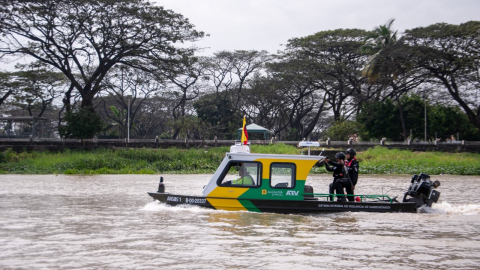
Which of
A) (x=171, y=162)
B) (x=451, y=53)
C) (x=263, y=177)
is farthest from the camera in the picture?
(x=451, y=53)

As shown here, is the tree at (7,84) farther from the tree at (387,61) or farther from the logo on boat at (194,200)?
the logo on boat at (194,200)

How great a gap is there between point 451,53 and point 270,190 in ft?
107

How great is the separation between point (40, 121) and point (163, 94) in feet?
50.0

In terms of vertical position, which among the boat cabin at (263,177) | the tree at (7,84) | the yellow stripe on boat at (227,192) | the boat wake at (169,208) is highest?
the tree at (7,84)

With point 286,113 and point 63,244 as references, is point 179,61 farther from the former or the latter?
point 63,244

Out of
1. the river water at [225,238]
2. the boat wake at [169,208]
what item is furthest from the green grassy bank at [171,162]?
the boat wake at [169,208]

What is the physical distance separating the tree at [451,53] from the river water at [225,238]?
28.9 metres

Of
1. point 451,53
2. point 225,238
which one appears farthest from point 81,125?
point 225,238

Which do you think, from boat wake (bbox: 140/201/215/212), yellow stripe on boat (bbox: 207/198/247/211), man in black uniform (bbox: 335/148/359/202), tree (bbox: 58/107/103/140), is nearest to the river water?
boat wake (bbox: 140/201/215/212)

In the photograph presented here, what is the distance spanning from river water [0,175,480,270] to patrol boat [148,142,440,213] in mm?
206

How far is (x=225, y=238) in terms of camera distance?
32.0ft

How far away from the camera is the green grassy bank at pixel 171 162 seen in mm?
32469

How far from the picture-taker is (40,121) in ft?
154

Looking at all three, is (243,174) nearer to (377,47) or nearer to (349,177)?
(349,177)
